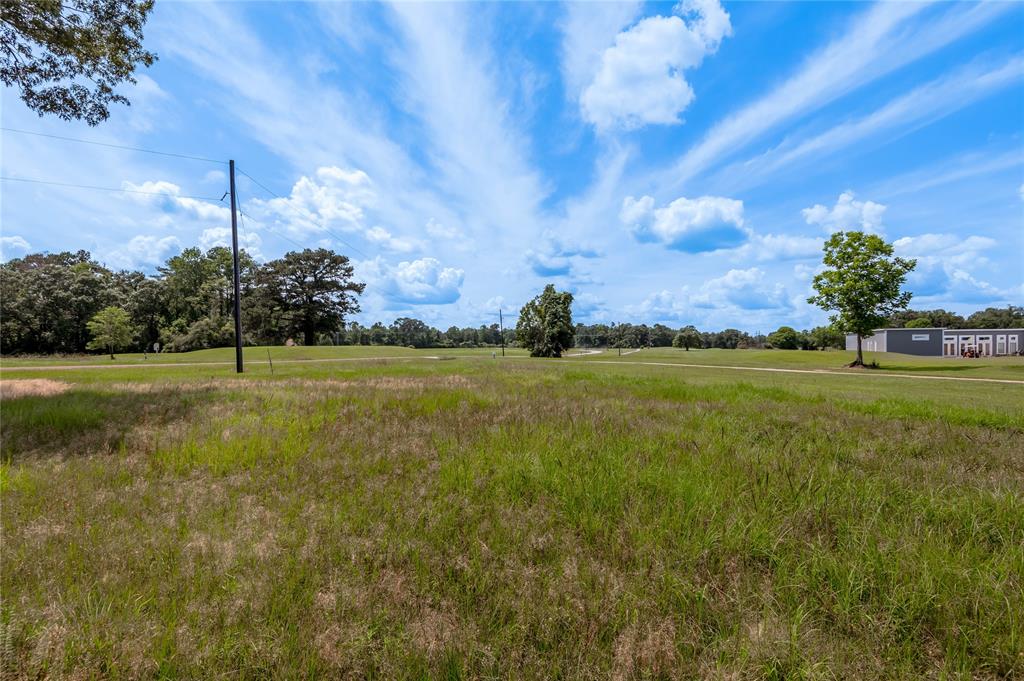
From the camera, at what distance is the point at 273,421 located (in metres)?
8.95

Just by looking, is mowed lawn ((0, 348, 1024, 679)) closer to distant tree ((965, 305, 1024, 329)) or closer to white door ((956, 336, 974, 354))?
white door ((956, 336, 974, 354))

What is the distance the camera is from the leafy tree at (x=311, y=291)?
78375 millimetres

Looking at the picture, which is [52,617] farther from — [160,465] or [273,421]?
[273,421]

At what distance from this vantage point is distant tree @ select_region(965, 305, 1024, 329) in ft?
355

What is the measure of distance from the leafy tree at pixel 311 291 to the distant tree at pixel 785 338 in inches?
4626

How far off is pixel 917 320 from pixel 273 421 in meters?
158

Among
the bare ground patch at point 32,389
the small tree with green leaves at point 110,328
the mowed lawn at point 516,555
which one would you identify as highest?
the small tree with green leaves at point 110,328

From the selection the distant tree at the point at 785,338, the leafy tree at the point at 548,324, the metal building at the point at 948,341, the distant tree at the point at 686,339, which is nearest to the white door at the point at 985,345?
the metal building at the point at 948,341

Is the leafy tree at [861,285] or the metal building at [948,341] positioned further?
the metal building at [948,341]

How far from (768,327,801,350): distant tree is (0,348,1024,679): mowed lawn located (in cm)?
12826

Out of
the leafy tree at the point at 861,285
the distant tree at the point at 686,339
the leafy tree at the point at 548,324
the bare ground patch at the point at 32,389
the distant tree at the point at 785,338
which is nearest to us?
the bare ground patch at the point at 32,389

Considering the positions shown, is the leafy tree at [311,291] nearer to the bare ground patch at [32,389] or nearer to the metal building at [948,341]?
the bare ground patch at [32,389]

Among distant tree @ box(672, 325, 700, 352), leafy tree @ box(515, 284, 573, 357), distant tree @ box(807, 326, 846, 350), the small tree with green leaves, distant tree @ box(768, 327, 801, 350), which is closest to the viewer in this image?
the small tree with green leaves

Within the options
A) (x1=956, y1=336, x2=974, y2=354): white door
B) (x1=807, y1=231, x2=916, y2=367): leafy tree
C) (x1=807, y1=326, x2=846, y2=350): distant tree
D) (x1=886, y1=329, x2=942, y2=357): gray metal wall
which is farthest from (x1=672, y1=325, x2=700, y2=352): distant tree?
(x1=807, y1=231, x2=916, y2=367): leafy tree
